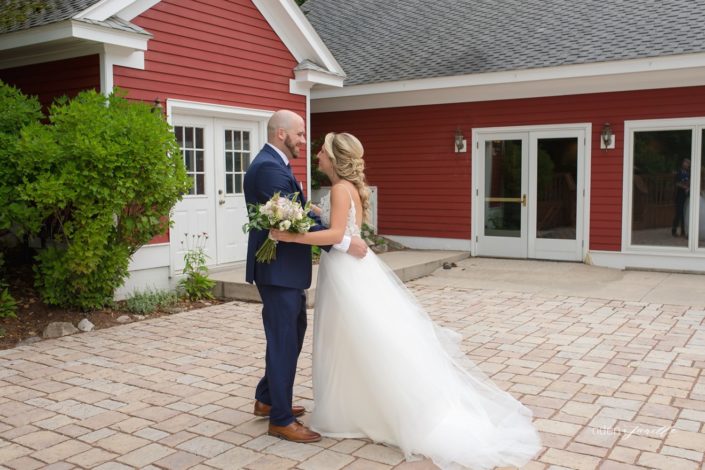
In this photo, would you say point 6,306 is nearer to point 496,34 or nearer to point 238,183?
point 238,183

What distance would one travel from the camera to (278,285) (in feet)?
12.5

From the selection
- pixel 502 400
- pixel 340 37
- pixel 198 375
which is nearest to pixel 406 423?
pixel 502 400

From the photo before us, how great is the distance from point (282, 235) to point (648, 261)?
27.7 feet

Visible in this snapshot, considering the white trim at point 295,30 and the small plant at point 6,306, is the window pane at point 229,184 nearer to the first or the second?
the white trim at point 295,30

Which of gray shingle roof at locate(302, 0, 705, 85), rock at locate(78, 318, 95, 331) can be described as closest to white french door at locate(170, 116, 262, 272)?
rock at locate(78, 318, 95, 331)

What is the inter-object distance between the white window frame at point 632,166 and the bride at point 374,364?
24.2 ft

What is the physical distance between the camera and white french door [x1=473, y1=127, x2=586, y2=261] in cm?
1102

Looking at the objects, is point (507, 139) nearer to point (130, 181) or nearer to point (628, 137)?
point (628, 137)

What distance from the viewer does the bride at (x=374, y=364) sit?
3.69 metres

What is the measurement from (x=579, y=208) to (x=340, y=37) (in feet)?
21.4

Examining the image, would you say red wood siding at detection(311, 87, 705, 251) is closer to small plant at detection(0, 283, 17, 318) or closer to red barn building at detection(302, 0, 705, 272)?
red barn building at detection(302, 0, 705, 272)

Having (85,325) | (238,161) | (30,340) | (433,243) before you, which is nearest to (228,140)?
(238,161)

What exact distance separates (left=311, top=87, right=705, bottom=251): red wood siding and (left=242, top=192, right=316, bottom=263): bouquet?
323 inches

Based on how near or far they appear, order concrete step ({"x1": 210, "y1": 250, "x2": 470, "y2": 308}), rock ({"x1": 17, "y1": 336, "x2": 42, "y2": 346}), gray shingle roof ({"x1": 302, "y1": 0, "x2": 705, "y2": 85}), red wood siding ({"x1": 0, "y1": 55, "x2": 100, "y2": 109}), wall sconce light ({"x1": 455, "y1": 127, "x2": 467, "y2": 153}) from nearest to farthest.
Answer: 1. rock ({"x1": 17, "y1": 336, "x2": 42, "y2": 346})
2. red wood siding ({"x1": 0, "y1": 55, "x2": 100, "y2": 109})
3. concrete step ({"x1": 210, "y1": 250, "x2": 470, "y2": 308})
4. gray shingle roof ({"x1": 302, "y1": 0, "x2": 705, "y2": 85})
5. wall sconce light ({"x1": 455, "y1": 127, "x2": 467, "y2": 153})
